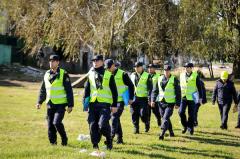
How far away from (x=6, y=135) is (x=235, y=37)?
36689 mm

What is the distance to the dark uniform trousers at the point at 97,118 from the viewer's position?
11.4 meters

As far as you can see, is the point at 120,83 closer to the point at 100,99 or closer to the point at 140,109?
the point at 100,99

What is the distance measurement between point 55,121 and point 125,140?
2.83 meters

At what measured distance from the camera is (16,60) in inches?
2315

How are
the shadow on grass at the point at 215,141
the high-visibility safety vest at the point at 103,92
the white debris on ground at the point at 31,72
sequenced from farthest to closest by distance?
the white debris on ground at the point at 31,72 → the shadow on grass at the point at 215,141 → the high-visibility safety vest at the point at 103,92

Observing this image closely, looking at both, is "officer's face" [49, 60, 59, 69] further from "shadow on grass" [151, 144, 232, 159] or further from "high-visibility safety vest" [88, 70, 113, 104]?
"shadow on grass" [151, 144, 232, 159]

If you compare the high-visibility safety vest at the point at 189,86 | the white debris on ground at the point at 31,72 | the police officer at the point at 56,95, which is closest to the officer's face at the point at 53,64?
the police officer at the point at 56,95

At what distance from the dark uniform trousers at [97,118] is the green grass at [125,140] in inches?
17.3

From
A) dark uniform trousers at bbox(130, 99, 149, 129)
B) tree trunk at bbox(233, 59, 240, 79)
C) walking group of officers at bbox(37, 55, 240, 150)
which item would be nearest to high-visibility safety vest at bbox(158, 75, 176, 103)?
walking group of officers at bbox(37, 55, 240, 150)

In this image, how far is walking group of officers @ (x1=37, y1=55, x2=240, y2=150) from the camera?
37.8ft

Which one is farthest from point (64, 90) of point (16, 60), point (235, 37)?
point (16, 60)

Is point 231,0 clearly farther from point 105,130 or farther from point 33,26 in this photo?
point 105,130

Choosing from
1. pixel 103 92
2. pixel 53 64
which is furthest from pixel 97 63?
pixel 53 64

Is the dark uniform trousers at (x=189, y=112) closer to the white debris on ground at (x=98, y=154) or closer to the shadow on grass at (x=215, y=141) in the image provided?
the shadow on grass at (x=215, y=141)
